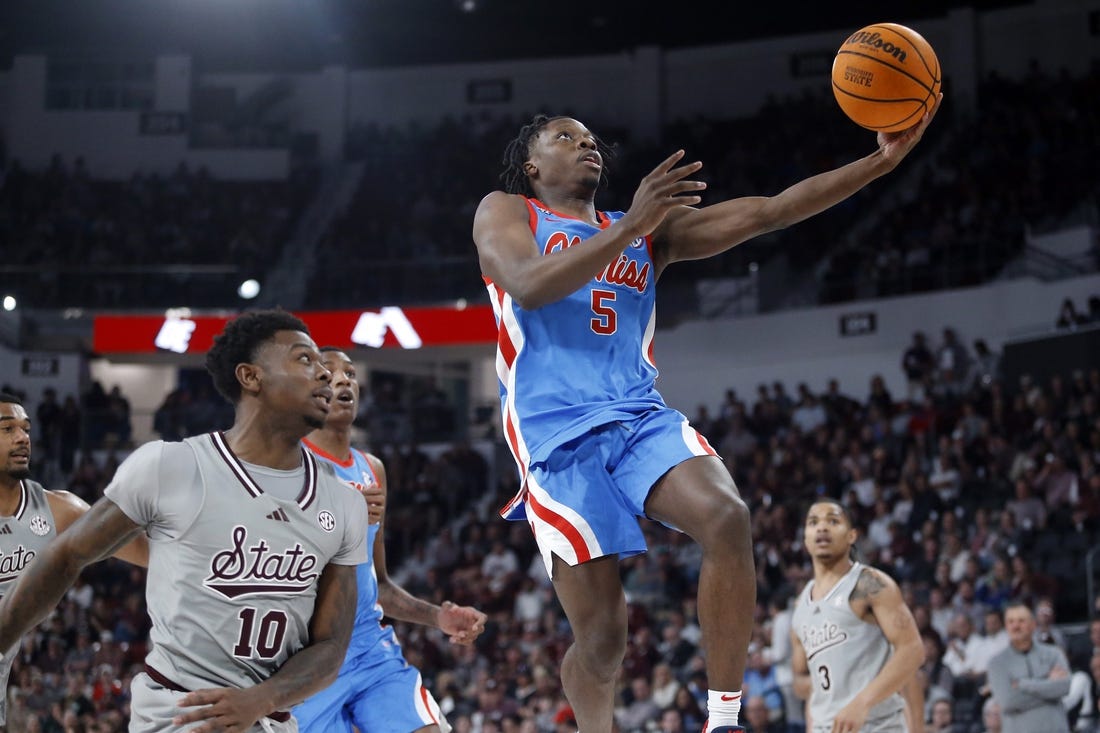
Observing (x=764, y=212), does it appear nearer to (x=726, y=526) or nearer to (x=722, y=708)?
(x=726, y=526)

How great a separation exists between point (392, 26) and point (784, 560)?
16.6 metres

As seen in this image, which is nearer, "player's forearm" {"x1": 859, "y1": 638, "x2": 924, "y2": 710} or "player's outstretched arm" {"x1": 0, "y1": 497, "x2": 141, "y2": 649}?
"player's outstretched arm" {"x1": 0, "y1": 497, "x2": 141, "y2": 649}

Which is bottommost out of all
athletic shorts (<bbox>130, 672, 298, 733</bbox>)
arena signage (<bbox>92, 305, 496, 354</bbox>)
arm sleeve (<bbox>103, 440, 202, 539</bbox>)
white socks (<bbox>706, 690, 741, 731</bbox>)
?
white socks (<bbox>706, 690, 741, 731</bbox>)

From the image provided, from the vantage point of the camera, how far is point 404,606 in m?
5.81

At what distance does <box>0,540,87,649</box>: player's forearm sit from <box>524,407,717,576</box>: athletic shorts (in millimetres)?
1576

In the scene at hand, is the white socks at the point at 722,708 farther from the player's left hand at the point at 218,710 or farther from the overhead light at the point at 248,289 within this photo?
the overhead light at the point at 248,289

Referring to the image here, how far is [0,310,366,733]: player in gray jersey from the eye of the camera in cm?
342

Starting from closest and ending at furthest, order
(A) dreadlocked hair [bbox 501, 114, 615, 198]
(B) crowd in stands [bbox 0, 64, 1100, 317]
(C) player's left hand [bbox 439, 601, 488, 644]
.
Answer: (A) dreadlocked hair [bbox 501, 114, 615, 198]
(C) player's left hand [bbox 439, 601, 488, 644]
(B) crowd in stands [bbox 0, 64, 1100, 317]

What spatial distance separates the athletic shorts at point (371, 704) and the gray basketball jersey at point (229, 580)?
6.14ft

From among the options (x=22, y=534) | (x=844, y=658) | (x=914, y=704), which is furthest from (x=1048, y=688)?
(x=22, y=534)

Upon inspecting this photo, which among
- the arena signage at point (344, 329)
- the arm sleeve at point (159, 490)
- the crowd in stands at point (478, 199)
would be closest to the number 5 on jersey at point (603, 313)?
the arm sleeve at point (159, 490)

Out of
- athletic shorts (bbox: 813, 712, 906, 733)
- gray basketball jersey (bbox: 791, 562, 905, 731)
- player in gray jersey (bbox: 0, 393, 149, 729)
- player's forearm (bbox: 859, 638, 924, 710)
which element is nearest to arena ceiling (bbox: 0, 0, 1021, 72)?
gray basketball jersey (bbox: 791, 562, 905, 731)

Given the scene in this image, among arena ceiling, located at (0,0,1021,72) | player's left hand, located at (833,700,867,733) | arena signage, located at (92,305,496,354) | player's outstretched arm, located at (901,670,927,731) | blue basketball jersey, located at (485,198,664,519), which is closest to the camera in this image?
blue basketball jersey, located at (485,198,664,519)

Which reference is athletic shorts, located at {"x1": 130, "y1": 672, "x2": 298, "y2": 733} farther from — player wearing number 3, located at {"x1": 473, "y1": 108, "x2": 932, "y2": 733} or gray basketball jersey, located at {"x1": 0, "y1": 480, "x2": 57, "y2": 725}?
gray basketball jersey, located at {"x1": 0, "y1": 480, "x2": 57, "y2": 725}
